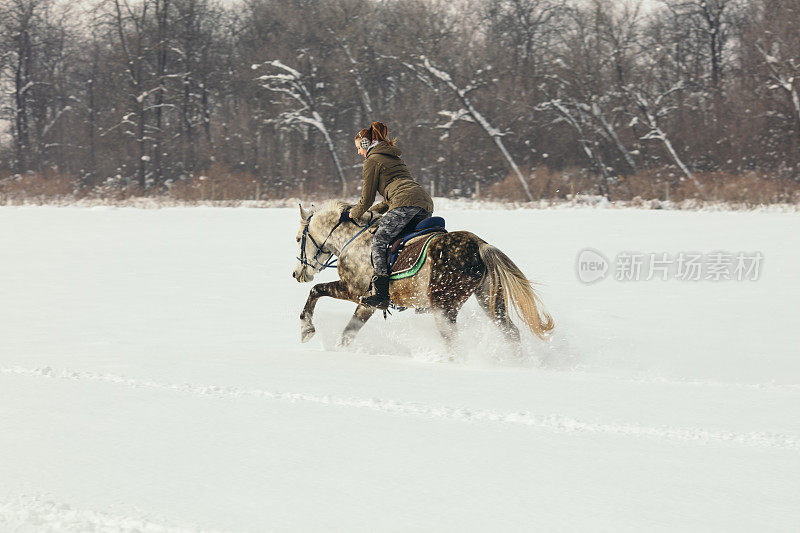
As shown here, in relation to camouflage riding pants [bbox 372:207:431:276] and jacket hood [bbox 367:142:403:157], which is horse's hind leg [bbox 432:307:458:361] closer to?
camouflage riding pants [bbox 372:207:431:276]

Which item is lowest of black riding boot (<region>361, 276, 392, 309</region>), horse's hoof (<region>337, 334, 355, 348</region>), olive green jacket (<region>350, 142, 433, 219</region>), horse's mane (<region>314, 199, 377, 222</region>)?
horse's hoof (<region>337, 334, 355, 348</region>)

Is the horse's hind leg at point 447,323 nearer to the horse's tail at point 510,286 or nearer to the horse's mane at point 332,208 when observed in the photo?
the horse's tail at point 510,286

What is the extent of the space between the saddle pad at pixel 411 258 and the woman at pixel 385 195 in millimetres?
118

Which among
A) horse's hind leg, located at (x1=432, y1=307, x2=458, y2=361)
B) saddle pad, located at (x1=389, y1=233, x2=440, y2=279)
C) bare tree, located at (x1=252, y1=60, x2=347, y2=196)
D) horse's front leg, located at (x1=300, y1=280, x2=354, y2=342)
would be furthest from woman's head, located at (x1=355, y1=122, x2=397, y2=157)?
bare tree, located at (x1=252, y1=60, x2=347, y2=196)

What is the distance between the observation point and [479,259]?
7.58m

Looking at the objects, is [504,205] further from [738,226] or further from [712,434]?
[712,434]

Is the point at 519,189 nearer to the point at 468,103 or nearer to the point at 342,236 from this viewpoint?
the point at 468,103

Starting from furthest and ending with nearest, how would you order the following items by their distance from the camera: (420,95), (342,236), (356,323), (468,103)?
1. (420,95)
2. (468,103)
3. (342,236)
4. (356,323)

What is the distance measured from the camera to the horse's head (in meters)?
8.84

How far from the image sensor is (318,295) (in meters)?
8.55

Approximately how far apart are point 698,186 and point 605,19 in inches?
506

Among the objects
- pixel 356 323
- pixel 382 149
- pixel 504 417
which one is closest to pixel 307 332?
pixel 356 323

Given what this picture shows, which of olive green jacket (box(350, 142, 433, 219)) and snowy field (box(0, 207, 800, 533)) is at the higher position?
olive green jacket (box(350, 142, 433, 219))

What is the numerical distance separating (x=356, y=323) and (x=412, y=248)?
1.19 meters
